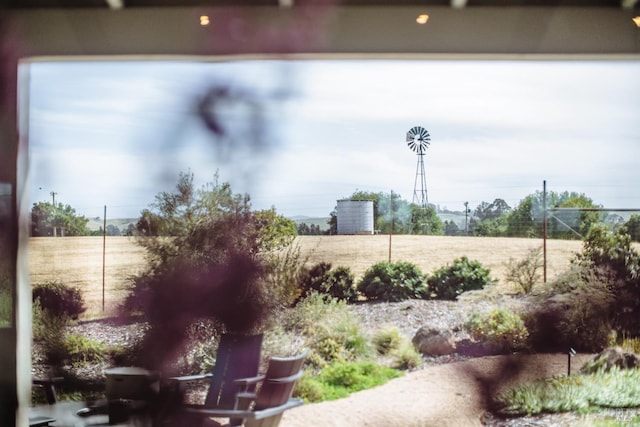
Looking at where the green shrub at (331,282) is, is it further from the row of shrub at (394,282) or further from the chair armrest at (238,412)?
the chair armrest at (238,412)

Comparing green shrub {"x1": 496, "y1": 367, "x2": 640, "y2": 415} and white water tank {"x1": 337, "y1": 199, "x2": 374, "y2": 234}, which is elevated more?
white water tank {"x1": 337, "y1": 199, "x2": 374, "y2": 234}

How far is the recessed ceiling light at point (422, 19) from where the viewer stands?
88.6 inches

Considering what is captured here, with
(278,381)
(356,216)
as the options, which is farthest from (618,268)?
(278,381)

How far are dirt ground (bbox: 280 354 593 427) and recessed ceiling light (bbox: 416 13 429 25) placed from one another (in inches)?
45.4

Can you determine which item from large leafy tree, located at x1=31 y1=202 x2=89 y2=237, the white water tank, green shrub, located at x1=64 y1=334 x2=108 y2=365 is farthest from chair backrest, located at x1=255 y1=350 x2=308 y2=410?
large leafy tree, located at x1=31 y1=202 x2=89 y2=237

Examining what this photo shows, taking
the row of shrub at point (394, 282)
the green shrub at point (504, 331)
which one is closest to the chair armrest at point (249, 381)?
the row of shrub at point (394, 282)

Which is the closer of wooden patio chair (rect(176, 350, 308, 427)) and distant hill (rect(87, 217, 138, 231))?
→ wooden patio chair (rect(176, 350, 308, 427))

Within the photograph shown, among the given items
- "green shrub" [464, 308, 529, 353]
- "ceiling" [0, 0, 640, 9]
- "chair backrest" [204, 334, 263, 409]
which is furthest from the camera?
"green shrub" [464, 308, 529, 353]

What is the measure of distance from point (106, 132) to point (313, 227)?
2.55 ft

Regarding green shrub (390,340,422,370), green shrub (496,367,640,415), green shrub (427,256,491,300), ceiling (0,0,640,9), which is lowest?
green shrub (496,367,640,415)

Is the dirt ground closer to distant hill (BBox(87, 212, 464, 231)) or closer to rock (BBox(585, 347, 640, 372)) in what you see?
rock (BBox(585, 347, 640, 372))

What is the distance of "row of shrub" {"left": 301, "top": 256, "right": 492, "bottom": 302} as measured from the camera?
2.49 meters

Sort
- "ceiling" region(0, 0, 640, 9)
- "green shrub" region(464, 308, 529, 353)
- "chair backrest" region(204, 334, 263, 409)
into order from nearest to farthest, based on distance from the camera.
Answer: "ceiling" region(0, 0, 640, 9)
"chair backrest" region(204, 334, 263, 409)
"green shrub" region(464, 308, 529, 353)

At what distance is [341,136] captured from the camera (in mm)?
2516
